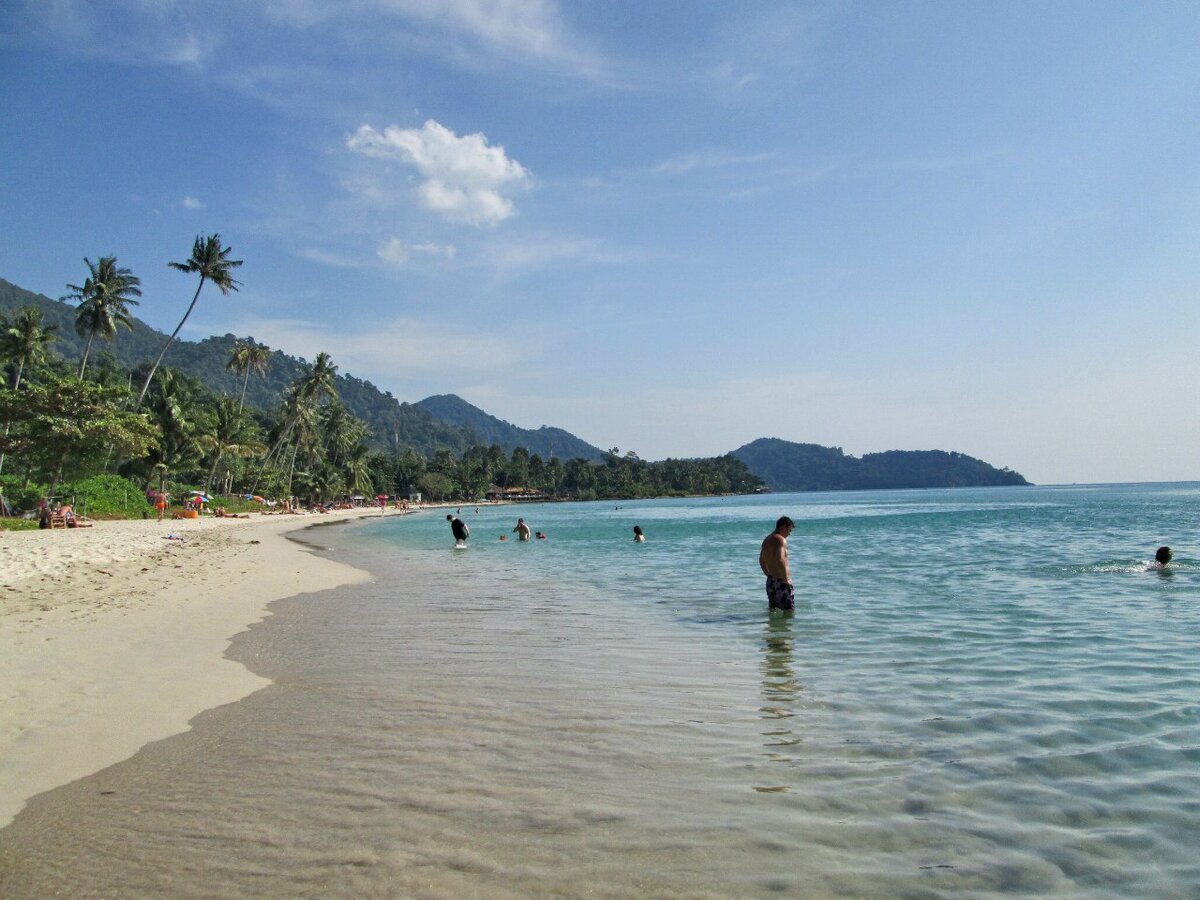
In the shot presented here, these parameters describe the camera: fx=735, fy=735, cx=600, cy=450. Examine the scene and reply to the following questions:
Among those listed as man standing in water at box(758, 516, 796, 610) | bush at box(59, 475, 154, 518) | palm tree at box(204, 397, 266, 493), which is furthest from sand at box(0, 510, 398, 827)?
palm tree at box(204, 397, 266, 493)

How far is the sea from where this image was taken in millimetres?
3629

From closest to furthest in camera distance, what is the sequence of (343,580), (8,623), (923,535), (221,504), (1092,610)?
(8,623) → (1092,610) → (343,580) → (923,535) → (221,504)

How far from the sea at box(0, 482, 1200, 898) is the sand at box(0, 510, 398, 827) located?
0.42 meters

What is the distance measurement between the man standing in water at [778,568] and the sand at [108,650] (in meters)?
7.90

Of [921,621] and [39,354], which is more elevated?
[39,354]

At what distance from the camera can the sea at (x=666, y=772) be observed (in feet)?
11.9

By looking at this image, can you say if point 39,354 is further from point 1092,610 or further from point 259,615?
point 1092,610

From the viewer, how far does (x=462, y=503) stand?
475ft

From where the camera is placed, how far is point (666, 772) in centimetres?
498

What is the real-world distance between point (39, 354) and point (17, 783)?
5702cm

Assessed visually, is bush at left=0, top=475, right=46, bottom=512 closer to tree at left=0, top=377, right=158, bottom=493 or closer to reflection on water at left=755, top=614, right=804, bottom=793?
tree at left=0, top=377, right=158, bottom=493

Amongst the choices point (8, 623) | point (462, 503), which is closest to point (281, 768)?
point (8, 623)

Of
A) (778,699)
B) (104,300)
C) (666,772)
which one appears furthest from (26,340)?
(666,772)

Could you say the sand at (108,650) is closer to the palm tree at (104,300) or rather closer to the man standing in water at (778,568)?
the man standing in water at (778,568)
